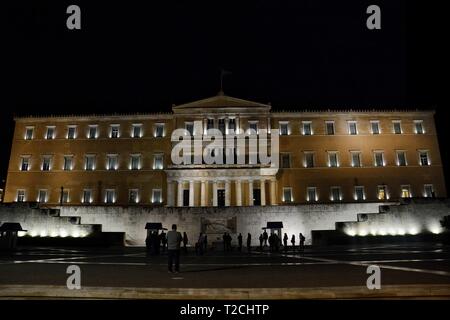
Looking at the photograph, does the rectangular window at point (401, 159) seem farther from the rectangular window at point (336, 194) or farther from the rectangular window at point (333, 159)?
the rectangular window at point (336, 194)

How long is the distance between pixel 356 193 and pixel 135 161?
2810 centimetres

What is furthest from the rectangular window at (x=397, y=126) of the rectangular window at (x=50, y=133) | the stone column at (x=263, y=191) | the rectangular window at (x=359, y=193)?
the rectangular window at (x=50, y=133)

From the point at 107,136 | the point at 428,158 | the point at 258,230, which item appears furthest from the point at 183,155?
the point at 428,158

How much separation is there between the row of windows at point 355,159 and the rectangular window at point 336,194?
309cm

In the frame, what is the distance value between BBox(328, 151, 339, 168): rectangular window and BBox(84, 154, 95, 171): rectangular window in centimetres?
3036

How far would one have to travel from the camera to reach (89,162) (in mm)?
48500

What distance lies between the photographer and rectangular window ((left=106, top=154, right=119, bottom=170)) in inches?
1898

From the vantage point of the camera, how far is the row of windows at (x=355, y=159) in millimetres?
46750

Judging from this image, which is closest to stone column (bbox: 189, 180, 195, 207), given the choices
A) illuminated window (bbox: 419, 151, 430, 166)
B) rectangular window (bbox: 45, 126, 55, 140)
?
rectangular window (bbox: 45, 126, 55, 140)

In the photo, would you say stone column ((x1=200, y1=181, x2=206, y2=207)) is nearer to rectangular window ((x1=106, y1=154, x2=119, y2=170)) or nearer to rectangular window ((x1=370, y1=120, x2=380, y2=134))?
rectangular window ((x1=106, y1=154, x2=119, y2=170))

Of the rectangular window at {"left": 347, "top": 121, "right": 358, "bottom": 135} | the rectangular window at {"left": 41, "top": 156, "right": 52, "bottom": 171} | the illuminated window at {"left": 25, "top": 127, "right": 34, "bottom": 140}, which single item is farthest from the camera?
the illuminated window at {"left": 25, "top": 127, "right": 34, "bottom": 140}
